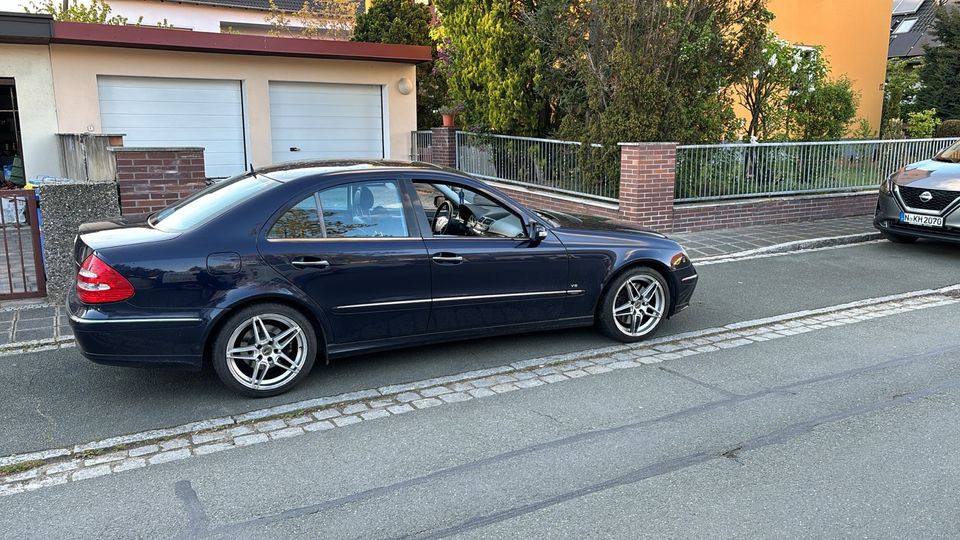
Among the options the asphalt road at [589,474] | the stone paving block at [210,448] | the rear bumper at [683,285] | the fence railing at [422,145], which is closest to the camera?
the asphalt road at [589,474]

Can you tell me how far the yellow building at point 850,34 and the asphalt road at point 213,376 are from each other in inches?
478

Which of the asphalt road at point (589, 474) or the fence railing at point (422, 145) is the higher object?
the fence railing at point (422, 145)

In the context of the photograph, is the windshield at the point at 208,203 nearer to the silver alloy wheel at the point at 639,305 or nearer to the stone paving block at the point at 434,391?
the stone paving block at the point at 434,391

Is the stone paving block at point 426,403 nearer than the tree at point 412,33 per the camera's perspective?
Yes

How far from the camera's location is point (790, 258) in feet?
31.8

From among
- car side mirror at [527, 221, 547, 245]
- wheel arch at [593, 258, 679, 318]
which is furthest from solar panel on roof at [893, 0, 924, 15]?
car side mirror at [527, 221, 547, 245]

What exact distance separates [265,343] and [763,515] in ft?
10.2

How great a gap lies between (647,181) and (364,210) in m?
6.16

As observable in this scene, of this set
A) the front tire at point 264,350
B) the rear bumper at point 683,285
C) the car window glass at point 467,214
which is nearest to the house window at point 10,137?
the car window glass at point 467,214

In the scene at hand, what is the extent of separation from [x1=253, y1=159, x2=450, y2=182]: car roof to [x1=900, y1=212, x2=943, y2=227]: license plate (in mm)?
7179

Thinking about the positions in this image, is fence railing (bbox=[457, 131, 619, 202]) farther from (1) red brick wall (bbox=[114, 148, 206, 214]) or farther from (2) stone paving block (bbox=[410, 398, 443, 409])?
(2) stone paving block (bbox=[410, 398, 443, 409])

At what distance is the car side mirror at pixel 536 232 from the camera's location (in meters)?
5.57

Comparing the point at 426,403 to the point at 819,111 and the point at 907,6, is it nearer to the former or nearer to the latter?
the point at 819,111

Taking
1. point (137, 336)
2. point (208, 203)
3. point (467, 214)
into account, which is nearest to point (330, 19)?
point (467, 214)
